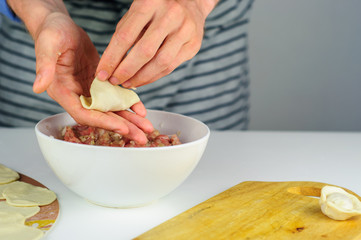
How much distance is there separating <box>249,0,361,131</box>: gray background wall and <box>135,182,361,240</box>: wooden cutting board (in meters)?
2.21

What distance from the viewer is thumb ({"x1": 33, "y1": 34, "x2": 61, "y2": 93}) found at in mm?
832

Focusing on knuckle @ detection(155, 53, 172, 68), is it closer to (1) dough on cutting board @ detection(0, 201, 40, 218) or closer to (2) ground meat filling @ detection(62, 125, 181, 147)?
(2) ground meat filling @ detection(62, 125, 181, 147)

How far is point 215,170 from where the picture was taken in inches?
47.6

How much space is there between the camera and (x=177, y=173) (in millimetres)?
893

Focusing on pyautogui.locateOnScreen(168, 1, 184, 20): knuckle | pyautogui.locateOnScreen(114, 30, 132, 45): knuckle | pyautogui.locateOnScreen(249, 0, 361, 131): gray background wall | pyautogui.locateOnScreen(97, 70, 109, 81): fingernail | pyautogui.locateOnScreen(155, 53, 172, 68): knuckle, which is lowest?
pyautogui.locateOnScreen(249, 0, 361, 131): gray background wall

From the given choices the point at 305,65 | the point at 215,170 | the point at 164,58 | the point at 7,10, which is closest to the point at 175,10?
the point at 164,58

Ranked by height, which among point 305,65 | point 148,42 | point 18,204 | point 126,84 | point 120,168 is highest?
point 148,42

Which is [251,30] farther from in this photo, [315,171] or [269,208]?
[269,208]

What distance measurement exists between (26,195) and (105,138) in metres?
0.20

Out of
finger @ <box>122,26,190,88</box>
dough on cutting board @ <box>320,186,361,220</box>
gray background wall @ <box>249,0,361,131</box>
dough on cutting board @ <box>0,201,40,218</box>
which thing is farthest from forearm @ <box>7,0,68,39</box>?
gray background wall @ <box>249,0,361,131</box>

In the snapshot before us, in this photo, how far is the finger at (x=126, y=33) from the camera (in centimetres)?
91

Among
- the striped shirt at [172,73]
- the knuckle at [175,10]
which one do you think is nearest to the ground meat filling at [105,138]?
the knuckle at [175,10]

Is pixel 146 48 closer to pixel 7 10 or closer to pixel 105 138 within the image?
pixel 105 138

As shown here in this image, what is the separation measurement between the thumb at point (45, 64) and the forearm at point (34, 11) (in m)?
0.23
